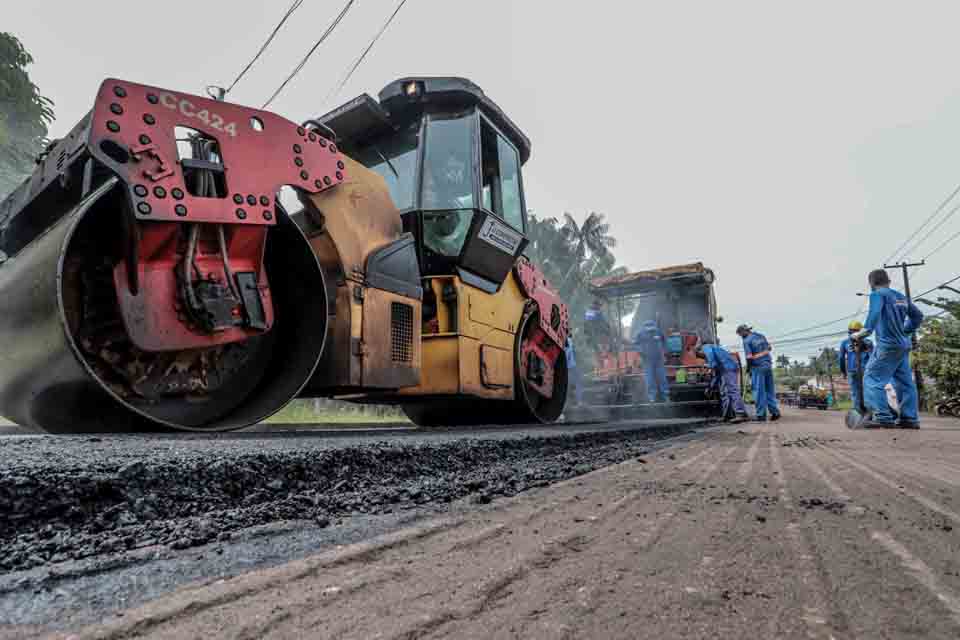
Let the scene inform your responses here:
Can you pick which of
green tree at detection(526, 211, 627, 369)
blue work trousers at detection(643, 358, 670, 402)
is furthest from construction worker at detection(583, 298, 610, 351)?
green tree at detection(526, 211, 627, 369)

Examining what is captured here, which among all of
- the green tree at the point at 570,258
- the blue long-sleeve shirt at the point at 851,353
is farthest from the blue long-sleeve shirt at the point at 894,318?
the green tree at the point at 570,258

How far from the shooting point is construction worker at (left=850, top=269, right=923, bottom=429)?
19.0 ft

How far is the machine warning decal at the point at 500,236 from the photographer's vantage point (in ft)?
13.4

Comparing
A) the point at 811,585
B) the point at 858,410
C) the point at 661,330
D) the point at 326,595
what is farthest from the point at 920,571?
the point at 661,330

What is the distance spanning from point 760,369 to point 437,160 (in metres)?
8.13

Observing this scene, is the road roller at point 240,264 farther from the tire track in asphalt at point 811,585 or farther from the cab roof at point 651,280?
the cab roof at point 651,280

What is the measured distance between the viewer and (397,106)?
414 cm

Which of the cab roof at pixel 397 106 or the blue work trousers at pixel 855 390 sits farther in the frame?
the blue work trousers at pixel 855 390

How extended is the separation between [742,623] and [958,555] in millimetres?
501

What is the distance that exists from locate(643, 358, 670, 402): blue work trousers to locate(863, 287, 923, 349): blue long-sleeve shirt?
409 cm

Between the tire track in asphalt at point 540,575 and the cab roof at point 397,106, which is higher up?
the cab roof at point 397,106

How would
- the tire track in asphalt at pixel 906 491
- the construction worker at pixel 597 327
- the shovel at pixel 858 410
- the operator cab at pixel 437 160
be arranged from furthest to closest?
the construction worker at pixel 597 327 < the shovel at pixel 858 410 < the operator cab at pixel 437 160 < the tire track in asphalt at pixel 906 491

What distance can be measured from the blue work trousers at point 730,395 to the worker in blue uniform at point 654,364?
0.90 meters

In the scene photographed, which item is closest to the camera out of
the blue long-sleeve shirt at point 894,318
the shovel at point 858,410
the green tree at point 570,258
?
the blue long-sleeve shirt at point 894,318
